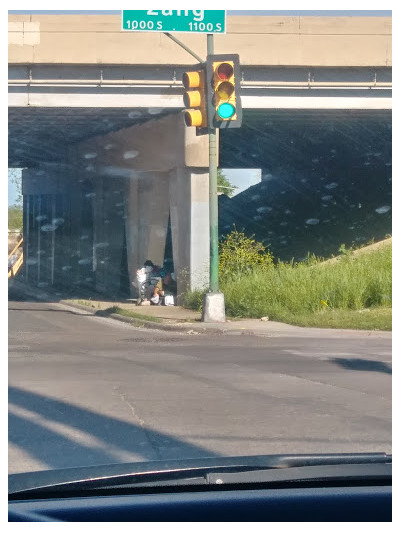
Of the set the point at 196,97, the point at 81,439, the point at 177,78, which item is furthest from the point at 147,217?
the point at 81,439

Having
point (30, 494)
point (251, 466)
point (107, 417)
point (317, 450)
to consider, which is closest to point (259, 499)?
point (251, 466)

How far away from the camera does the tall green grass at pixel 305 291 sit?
1970 cm

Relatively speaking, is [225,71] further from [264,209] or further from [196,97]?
[264,209]

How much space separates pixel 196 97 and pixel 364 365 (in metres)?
5.73

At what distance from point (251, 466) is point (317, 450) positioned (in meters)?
3.31

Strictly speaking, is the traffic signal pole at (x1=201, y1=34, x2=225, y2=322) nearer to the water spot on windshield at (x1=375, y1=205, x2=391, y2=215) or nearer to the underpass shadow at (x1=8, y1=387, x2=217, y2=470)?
the underpass shadow at (x1=8, y1=387, x2=217, y2=470)

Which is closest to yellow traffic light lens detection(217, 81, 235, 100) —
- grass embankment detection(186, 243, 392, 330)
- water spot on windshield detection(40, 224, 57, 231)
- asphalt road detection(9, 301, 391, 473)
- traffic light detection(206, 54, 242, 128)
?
traffic light detection(206, 54, 242, 128)

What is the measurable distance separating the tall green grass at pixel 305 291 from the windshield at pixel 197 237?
72 mm

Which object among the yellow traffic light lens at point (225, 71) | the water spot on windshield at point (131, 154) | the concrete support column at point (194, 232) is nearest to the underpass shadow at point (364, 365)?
the yellow traffic light lens at point (225, 71)

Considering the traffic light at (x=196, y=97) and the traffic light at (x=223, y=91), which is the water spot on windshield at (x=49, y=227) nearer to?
the traffic light at (x=196, y=97)

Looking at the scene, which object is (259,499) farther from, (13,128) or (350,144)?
(350,144)

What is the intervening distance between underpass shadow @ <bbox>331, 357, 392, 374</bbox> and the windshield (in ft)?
0.24

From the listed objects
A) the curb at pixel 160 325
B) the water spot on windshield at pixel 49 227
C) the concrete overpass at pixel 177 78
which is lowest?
the curb at pixel 160 325

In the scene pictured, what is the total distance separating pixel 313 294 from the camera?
20.4 metres
